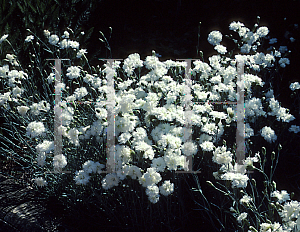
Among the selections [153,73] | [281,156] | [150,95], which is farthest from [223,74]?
[281,156]

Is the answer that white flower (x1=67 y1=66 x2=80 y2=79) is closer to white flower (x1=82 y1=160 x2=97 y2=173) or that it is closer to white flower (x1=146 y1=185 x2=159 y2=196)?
white flower (x1=82 y1=160 x2=97 y2=173)

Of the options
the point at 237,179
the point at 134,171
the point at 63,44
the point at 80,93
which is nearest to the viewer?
the point at 237,179

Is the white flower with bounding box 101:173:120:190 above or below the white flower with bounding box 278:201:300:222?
above

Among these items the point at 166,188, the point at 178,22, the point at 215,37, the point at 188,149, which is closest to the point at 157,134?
the point at 188,149

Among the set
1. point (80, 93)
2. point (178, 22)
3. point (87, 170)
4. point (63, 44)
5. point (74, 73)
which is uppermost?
point (178, 22)

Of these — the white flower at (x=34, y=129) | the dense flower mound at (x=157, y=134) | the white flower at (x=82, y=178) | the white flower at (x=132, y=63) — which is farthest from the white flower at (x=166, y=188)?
the white flower at (x=132, y=63)

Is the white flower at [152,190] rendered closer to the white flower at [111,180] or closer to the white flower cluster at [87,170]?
the white flower at [111,180]

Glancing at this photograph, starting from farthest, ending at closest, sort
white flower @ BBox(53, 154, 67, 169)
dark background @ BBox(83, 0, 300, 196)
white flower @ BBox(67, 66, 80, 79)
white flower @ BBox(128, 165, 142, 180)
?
dark background @ BBox(83, 0, 300, 196) < white flower @ BBox(67, 66, 80, 79) < white flower @ BBox(53, 154, 67, 169) < white flower @ BBox(128, 165, 142, 180)

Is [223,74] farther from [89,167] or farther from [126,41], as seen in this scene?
[126,41]

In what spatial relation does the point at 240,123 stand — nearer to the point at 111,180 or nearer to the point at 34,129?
the point at 111,180

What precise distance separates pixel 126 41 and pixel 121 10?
24.0 inches

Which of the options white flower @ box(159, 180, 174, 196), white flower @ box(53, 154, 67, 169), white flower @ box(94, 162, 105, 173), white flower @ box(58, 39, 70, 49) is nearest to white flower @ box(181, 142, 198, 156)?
white flower @ box(159, 180, 174, 196)

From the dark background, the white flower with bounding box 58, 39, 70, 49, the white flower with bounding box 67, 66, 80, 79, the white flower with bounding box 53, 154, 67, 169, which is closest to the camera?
the white flower with bounding box 53, 154, 67, 169

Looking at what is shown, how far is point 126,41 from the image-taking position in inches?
192
